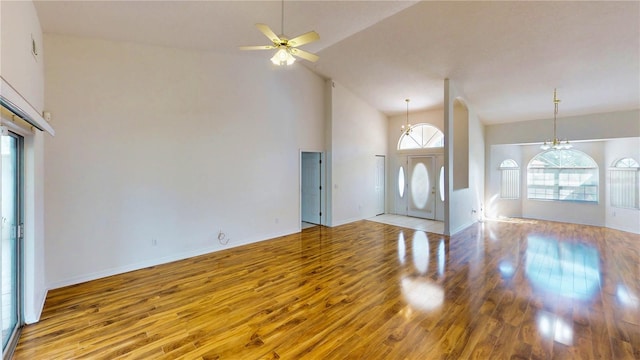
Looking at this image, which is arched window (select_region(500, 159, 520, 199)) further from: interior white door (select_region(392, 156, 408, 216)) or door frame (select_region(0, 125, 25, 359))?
door frame (select_region(0, 125, 25, 359))

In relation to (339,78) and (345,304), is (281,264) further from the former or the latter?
(339,78)

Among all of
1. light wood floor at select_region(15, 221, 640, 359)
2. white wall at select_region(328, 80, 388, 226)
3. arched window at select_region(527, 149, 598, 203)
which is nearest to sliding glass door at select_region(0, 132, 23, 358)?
light wood floor at select_region(15, 221, 640, 359)

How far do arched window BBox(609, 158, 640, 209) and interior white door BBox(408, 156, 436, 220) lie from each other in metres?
4.46

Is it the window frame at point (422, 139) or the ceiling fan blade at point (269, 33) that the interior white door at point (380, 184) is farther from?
the ceiling fan blade at point (269, 33)

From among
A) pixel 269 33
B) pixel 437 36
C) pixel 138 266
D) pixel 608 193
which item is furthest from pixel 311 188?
pixel 608 193

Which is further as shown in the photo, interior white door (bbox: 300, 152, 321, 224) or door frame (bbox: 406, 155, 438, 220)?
door frame (bbox: 406, 155, 438, 220)

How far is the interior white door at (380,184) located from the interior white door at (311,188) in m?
2.35

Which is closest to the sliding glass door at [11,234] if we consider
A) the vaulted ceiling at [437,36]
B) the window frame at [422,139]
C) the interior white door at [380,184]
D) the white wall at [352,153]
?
the vaulted ceiling at [437,36]

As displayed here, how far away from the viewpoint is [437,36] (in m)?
4.43

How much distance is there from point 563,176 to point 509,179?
133 centimetres

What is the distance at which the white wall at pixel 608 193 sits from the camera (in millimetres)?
6500

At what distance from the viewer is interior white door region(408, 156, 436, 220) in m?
8.10

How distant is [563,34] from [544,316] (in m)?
3.85

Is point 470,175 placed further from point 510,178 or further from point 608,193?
point 608,193
